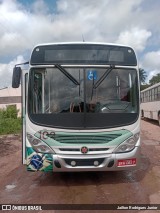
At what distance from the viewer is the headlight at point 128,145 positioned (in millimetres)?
6389

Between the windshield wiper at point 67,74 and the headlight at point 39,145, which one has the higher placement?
the windshield wiper at point 67,74

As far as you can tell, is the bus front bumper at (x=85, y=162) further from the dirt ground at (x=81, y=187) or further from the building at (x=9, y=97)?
the building at (x=9, y=97)

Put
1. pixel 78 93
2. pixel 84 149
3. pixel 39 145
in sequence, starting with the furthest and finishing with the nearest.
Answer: pixel 78 93 < pixel 39 145 < pixel 84 149

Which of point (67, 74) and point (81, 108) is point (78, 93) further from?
point (67, 74)

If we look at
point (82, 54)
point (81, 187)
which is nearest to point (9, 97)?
point (82, 54)

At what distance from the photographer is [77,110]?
647 centimetres

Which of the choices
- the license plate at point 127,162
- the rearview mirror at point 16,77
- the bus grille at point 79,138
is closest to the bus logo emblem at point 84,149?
the bus grille at point 79,138

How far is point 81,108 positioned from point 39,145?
1.14 m

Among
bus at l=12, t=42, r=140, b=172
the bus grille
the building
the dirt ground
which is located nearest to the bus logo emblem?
bus at l=12, t=42, r=140, b=172

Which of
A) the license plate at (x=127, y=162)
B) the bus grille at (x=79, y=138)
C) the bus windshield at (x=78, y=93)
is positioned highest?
the bus windshield at (x=78, y=93)

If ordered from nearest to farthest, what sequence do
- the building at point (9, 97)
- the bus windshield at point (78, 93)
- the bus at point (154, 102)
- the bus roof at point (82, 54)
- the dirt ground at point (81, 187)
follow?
the dirt ground at point (81, 187) → the bus windshield at point (78, 93) → the bus roof at point (82, 54) → the bus at point (154, 102) → the building at point (9, 97)

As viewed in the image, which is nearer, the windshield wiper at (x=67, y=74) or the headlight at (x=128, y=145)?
the headlight at (x=128, y=145)

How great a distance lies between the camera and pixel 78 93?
6543 millimetres

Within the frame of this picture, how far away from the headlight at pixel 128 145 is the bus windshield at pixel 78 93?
54cm
